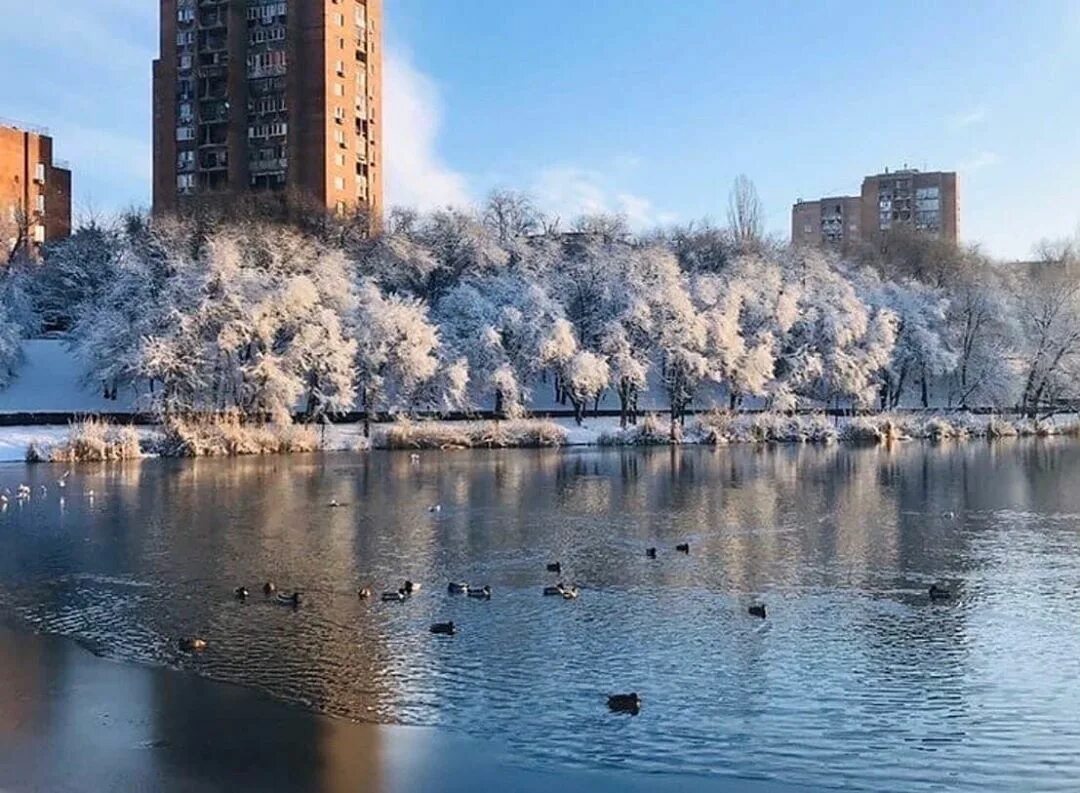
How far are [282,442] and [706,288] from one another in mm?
29848

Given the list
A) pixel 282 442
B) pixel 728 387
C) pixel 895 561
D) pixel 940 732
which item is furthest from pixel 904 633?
pixel 728 387

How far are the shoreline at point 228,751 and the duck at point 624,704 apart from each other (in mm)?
1741

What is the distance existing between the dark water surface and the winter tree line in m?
23.1

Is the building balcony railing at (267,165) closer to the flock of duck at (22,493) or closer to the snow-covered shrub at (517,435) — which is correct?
the snow-covered shrub at (517,435)

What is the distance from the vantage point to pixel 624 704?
13.7m

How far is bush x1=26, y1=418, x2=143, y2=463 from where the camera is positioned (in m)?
51.5

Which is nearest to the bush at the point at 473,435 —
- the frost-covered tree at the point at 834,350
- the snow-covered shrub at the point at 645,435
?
the snow-covered shrub at the point at 645,435

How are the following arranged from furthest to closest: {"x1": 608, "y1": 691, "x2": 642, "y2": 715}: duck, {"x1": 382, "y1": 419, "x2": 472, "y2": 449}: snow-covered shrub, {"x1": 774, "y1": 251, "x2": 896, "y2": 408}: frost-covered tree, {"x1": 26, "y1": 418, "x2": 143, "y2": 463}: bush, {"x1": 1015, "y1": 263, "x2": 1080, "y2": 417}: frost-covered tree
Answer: {"x1": 1015, "y1": 263, "x2": 1080, "y2": 417}: frost-covered tree < {"x1": 774, "y1": 251, "x2": 896, "y2": 408}: frost-covered tree < {"x1": 382, "y1": 419, "x2": 472, "y2": 449}: snow-covered shrub < {"x1": 26, "y1": 418, "x2": 143, "y2": 463}: bush < {"x1": 608, "y1": 691, "x2": 642, "y2": 715}: duck

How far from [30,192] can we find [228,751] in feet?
345

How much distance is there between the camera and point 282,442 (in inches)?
2240

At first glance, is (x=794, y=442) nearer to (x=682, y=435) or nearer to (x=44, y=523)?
(x=682, y=435)

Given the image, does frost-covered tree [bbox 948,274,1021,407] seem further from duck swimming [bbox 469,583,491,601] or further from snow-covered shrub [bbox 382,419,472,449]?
duck swimming [bbox 469,583,491,601]

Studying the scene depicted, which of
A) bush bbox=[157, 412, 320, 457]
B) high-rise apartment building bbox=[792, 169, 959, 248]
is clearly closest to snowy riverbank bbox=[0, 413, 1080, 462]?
bush bbox=[157, 412, 320, 457]

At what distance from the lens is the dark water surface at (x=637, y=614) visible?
13.0 m
